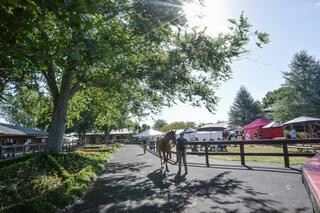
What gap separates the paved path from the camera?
6.72 meters

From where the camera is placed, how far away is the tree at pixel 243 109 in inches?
2687

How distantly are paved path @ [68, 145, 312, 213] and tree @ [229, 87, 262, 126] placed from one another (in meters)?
59.3

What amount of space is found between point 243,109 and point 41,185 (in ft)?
209

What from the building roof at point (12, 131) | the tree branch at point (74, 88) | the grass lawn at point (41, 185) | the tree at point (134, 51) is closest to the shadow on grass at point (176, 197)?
the grass lawn at point (41, 185)

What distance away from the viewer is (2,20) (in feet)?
13.6

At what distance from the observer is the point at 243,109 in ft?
226

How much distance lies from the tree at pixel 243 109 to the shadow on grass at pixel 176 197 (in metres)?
60.5

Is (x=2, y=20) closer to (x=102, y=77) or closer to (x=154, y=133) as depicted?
(x=102, y=77)

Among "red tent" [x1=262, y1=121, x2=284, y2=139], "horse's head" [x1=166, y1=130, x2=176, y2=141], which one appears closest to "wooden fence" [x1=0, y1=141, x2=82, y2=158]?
"horse's head" [x1=166, y1=130, x2=176, y2=141]

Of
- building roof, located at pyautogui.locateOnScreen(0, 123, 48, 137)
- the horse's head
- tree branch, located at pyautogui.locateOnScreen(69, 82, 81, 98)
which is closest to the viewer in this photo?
the horse's head

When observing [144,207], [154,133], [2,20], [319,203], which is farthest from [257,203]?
[154,133]

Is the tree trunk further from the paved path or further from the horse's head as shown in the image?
the paved path

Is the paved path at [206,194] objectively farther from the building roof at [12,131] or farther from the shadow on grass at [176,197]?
the building roof at [12,131]

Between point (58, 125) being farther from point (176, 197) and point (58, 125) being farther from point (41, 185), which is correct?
point (176, 197)
